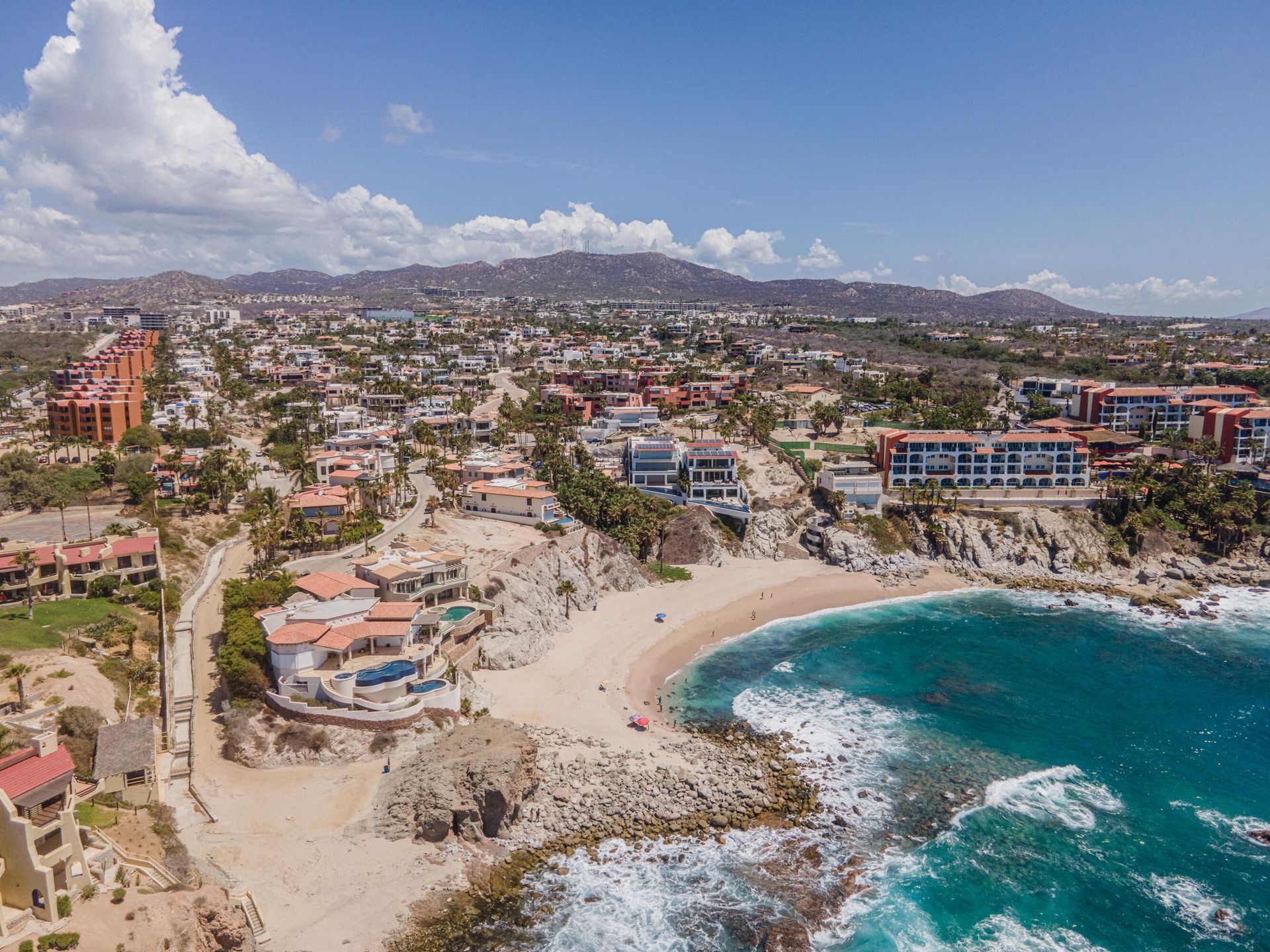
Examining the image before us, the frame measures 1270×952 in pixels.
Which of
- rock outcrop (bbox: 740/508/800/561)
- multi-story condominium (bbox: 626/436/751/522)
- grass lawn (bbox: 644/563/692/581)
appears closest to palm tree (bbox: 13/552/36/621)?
grass lawn (bbox: 644/563/692/581)

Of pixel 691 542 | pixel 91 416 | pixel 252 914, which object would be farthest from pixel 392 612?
pixel 91 416

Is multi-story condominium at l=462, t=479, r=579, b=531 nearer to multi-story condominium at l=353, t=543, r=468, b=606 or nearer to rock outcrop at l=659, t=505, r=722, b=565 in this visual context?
rock outcrop at l=659, t=505, r=722, b=565

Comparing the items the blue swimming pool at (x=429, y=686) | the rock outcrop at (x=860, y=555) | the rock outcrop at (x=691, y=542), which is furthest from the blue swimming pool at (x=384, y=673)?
the rock outcrop at (x=860, y=555)

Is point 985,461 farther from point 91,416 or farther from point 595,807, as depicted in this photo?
point 91,416

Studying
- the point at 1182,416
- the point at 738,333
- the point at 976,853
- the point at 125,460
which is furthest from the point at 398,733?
the point at 738,333

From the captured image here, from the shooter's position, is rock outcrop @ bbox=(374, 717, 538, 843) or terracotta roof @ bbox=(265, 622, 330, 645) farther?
terracotta roof @ bbox=(265, 622, 330, 645)

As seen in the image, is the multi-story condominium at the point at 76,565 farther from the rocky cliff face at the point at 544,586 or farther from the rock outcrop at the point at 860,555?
the rock outcrop at the point at 860,555
